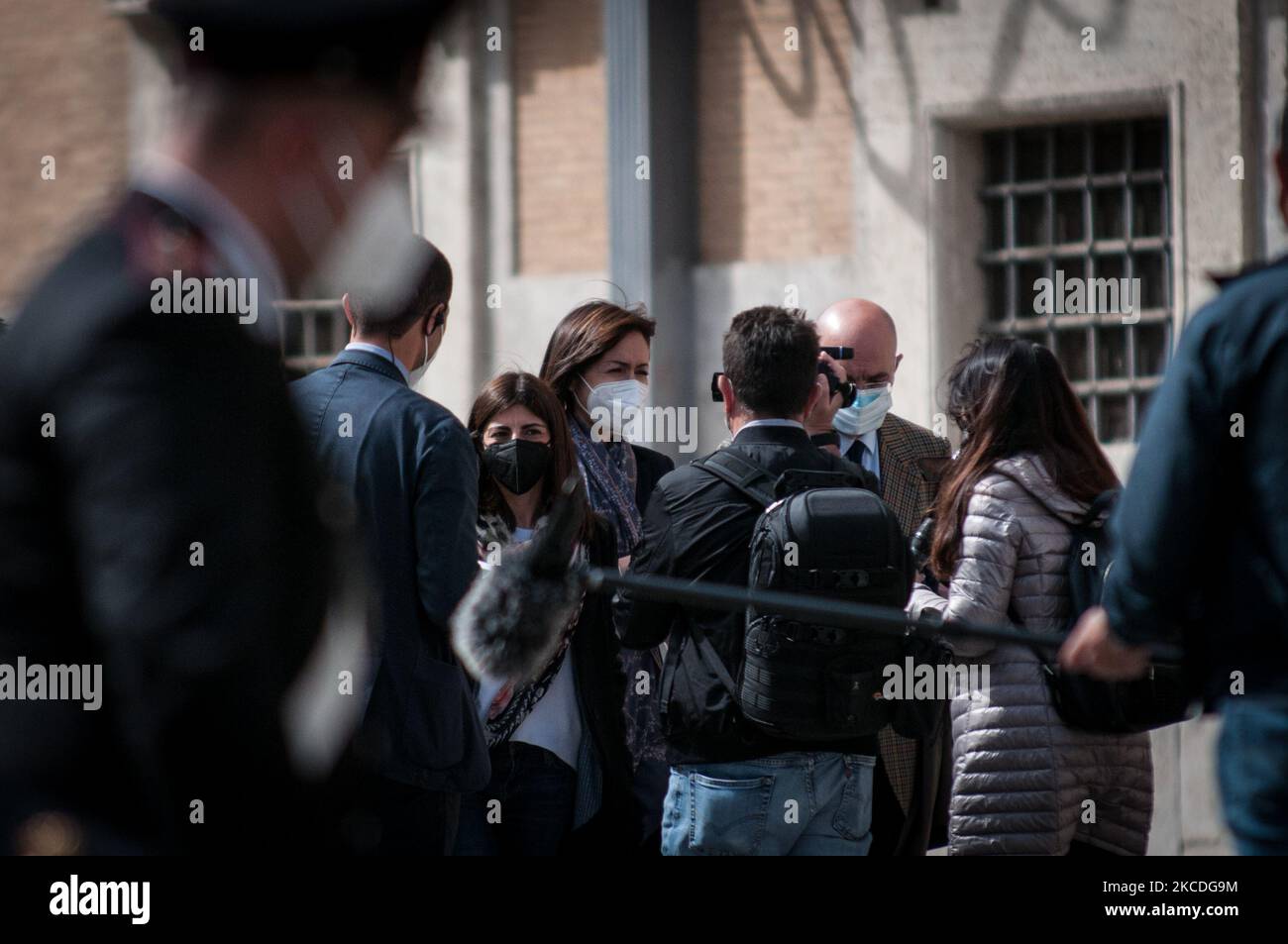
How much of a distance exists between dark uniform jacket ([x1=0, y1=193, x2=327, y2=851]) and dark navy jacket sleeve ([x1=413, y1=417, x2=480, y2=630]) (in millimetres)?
2256

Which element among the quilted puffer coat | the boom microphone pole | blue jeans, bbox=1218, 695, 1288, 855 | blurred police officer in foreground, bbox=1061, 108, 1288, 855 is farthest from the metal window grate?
blue jeans, bbox=1218, 695, 1288, 855

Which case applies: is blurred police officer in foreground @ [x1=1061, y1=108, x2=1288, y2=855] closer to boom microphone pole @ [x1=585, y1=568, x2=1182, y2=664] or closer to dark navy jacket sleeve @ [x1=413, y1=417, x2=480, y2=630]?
boom microphone pole @ [x1=585, y1=568, x2=1182, y2=664]

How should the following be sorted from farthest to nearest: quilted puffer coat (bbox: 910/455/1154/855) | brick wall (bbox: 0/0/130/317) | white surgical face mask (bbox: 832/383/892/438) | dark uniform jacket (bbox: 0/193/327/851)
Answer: brick wall (bbox: 0/0/130/317) → white surgical face mask (bbox: 832/383/892/438) → quilted puffer coat (bbox: 910/455/1154/855) → dark uniform jacket (bbox: 0/193/327/851)

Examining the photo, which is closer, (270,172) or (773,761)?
(270,172)

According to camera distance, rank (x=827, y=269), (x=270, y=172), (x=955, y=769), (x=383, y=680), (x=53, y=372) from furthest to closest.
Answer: (x=827, y=269) → (x=955, y=769) → (x=383, y=680) → (x=270, y=172) → (x=53, y=372)

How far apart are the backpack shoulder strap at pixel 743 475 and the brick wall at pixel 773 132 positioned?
17.3ft

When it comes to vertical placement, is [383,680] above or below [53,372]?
below

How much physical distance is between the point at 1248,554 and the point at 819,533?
1.50 meters

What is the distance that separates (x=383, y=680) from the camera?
3.78m

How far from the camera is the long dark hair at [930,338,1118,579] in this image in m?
4.54
